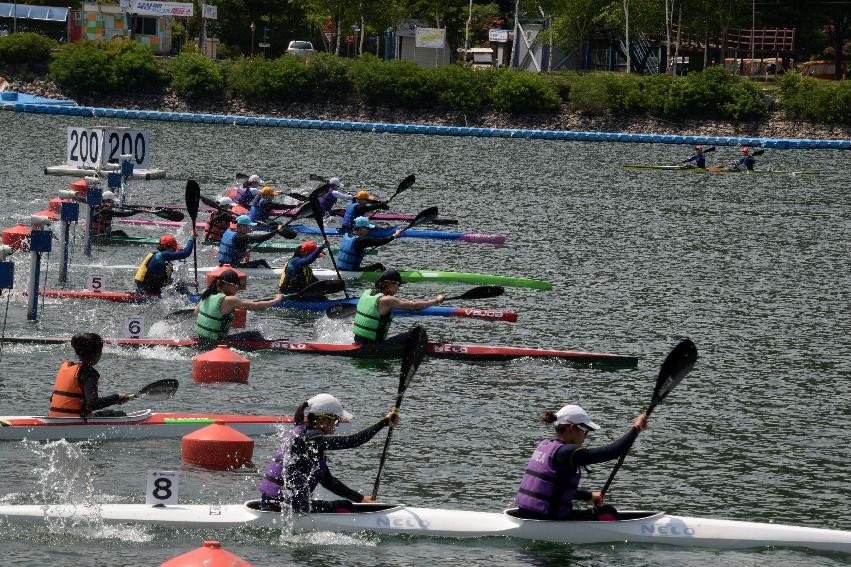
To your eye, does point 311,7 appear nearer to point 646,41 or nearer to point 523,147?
point 646,41

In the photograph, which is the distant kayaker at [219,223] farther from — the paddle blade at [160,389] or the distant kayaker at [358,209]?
the paddle blade at [160,389]

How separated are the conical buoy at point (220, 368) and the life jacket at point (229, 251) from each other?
9.06 metres

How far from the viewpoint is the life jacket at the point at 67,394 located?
16516 mm

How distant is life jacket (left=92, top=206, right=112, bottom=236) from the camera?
3457 cm

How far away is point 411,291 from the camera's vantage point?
102 feet

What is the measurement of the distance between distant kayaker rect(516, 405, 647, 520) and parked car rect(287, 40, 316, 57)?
3480 inches

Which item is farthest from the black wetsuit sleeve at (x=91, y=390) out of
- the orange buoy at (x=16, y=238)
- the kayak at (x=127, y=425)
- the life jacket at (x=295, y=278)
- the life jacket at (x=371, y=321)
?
the orange buoy at (x=16, y=238)

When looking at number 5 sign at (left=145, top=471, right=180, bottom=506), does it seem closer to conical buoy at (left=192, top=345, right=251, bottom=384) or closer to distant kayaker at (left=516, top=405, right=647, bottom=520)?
distant kayaker at (left=516, top=405, right=647, bottom=520)

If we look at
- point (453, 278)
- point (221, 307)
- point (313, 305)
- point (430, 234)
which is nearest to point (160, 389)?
point (221, 307)

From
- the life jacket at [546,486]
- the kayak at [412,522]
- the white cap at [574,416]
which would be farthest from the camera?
the kayak at [412,522]

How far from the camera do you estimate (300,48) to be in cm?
10244

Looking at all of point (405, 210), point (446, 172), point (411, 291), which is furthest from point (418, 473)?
point (446, 172)

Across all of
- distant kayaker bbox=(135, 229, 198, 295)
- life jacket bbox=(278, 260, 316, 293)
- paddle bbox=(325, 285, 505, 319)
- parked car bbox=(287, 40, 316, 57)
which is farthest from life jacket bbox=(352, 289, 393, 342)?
parked car bbox=(287, 40, 316, 57)

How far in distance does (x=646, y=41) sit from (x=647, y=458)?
278 ft
